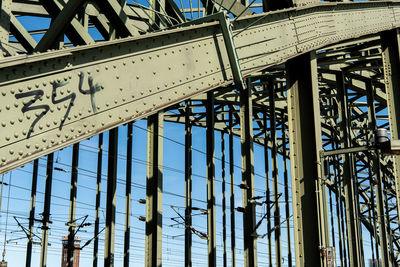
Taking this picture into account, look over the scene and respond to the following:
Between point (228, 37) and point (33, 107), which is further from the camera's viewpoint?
point (228, 37)

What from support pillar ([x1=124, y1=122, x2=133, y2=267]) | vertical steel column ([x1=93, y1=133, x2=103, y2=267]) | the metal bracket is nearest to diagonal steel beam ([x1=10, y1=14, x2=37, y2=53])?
the metal bracket

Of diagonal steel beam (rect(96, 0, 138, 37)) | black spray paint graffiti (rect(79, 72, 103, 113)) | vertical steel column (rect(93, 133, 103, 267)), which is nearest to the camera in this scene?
black spray paint graffiti (rect(79, 72, 103, 113))

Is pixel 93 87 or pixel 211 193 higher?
pixel 211 193

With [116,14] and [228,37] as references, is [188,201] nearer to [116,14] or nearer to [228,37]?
[116,14]

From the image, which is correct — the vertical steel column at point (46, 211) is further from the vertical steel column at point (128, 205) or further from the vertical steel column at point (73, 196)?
the vertical steel column at point (128, 205)

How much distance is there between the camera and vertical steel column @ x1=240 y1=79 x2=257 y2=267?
18578 mm

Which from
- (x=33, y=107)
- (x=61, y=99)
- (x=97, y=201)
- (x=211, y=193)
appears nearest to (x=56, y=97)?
(x=61, y=99)

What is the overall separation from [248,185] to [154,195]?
5.35 meters

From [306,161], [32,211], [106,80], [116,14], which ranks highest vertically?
[116,14]

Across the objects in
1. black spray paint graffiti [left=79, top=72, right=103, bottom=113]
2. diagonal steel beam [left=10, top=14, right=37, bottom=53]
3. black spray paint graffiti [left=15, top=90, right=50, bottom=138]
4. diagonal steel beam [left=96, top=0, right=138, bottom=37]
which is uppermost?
diagonal steel beam [left=10, top=14, right=37, bottom=53]

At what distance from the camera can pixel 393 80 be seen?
1337 cm

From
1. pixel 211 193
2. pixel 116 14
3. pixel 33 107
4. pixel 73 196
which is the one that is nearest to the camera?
pixel 33 107

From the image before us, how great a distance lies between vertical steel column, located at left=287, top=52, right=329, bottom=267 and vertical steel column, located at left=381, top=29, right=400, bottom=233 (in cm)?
406

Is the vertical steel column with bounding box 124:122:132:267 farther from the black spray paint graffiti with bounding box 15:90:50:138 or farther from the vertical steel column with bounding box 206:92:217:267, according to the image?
the black spray paint graffiti with bounding box 15:90:50:138
